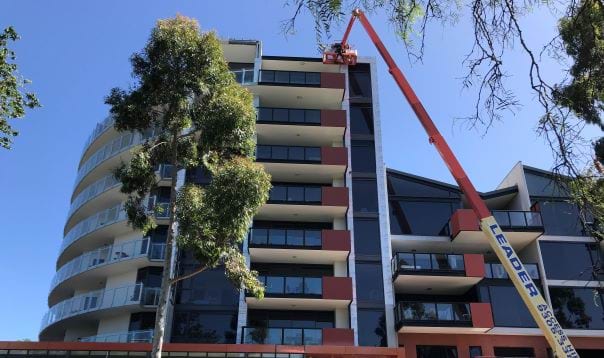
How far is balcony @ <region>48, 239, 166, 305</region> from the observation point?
93.5 feet

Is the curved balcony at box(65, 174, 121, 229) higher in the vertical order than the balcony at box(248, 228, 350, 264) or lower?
higher

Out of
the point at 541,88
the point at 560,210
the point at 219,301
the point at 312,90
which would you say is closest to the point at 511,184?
the point at 560,210

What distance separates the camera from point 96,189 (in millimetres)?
32781

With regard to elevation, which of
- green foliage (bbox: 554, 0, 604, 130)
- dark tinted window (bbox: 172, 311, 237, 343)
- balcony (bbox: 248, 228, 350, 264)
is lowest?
green foliage (bbox: 554, 0, 604, 130)

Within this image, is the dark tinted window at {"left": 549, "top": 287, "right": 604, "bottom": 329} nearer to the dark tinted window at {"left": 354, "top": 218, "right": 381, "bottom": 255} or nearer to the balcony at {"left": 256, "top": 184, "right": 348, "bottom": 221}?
the dark tinted window at {"left": 354, "top": 218, "right": 381, "bottom": 255}

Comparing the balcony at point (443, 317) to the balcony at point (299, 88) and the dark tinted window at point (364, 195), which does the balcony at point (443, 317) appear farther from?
the balcony at point (299, 88)

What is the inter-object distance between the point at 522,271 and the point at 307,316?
39.8 feet

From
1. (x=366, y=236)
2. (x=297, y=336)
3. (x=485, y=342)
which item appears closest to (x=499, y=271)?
(x=485, y=342)

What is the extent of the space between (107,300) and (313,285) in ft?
34.4

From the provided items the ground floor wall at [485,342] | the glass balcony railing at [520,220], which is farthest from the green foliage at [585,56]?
the glass balcony railing at [520,220]

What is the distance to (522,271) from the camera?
20.6 metres

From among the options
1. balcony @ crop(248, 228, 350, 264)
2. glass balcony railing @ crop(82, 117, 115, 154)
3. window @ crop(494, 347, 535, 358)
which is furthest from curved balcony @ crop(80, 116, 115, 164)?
window @ crop(494, 347, 535, 358)

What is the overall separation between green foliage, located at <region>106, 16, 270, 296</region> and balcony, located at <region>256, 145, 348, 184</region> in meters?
14.4

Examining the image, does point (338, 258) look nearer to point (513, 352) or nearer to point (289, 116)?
point (289, 116)
